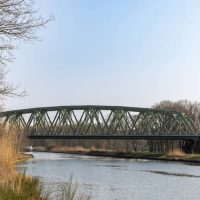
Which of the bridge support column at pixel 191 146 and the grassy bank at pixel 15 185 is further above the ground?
the bridge support column at pixel 191 146

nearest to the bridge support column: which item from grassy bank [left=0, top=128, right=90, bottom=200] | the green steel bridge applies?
the green steel bridge

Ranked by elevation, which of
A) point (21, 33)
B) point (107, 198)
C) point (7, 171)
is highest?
point (21, 33)

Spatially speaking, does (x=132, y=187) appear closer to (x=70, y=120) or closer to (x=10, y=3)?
(x=10, y=3)

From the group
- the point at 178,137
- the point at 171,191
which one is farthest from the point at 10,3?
the point at 178,137

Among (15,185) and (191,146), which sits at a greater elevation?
(191,146)

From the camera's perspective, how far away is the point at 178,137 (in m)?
99.5

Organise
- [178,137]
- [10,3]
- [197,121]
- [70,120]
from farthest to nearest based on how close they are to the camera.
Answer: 1. [197,121]
2. [70,120]
3. [178,137]
4. [10,3]

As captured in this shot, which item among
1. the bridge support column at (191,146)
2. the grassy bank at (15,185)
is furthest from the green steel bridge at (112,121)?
the grassy bank at (15,185)

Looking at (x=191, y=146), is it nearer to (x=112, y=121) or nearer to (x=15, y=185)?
(x=112, y=121)

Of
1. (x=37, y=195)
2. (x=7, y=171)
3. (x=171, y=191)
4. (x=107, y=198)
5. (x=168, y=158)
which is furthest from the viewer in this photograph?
(x=168, y=158)

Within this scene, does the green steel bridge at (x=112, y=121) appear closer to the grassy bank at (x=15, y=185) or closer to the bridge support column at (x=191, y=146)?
the bridge support column at (x=191, y=146)

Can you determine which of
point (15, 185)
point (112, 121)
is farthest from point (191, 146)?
point (15, 185)

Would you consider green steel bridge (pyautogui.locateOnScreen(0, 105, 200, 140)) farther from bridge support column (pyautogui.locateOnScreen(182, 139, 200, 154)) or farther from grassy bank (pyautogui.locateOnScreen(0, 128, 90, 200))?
grassy bank (pyautogui.locateOnScreen(0, 128, 90, 200))

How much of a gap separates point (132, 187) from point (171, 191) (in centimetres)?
313
